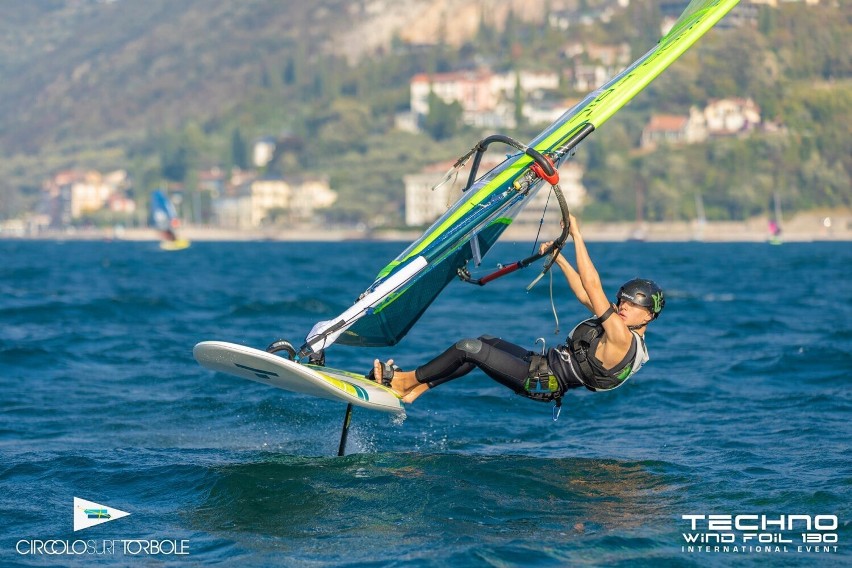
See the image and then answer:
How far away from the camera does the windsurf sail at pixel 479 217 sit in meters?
9.53

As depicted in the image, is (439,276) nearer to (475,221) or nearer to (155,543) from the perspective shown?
(475,221)

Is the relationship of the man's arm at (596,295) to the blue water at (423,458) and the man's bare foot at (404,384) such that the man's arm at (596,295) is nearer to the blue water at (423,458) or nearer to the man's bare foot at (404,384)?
the blue water at (423,458)

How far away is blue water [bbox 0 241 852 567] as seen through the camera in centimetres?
761

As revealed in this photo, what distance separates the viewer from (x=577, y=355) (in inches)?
355

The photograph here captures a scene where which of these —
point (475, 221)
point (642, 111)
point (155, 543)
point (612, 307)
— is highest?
point (642, 111)

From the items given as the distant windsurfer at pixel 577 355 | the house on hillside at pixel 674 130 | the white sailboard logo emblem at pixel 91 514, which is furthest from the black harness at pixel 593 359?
the house on hillside at pixel 674 130

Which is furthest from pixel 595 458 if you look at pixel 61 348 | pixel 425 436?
pixel 61 348

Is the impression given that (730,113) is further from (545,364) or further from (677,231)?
(545,364)

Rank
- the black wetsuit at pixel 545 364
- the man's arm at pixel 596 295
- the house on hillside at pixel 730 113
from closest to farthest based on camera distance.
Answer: the man's arm at pixel 596 295
the black wetsuit at pixel 545 364
the house on hillside at pixel 730 113

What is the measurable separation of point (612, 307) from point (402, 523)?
6.79ft

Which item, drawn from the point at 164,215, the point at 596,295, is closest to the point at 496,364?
the point at 596,295

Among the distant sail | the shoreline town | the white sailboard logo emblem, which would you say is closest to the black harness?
the white sailboard logo emblem

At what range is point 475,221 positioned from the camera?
375 inches

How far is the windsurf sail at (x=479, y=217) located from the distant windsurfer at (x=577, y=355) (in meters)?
0.61
